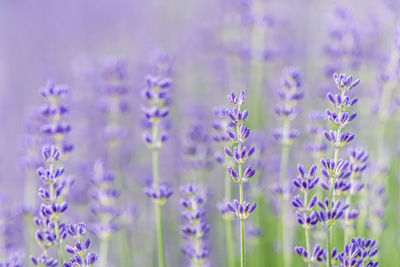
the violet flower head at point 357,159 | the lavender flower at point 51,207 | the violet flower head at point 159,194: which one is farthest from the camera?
the violet flower head at point 159,194

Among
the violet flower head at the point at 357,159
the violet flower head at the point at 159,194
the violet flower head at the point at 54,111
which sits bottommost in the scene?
the violet flower head at the point at 159,194

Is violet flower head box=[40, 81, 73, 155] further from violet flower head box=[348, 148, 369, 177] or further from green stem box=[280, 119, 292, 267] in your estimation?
violet flower head box=[348, 148, 369, 177]

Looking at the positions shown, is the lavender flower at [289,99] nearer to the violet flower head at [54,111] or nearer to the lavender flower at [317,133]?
the lavender flower at [317,133]

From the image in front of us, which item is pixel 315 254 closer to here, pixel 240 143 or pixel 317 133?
pixel 240 143

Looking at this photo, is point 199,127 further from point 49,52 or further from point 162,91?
point 49,52

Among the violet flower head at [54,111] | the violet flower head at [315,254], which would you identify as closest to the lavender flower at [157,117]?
the violet flower head at [54,111]

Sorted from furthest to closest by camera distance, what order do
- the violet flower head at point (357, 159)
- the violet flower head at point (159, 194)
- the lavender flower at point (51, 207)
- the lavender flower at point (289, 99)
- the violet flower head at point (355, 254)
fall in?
the lavender flower at point (289, 99) < the violet flower head at point (159, 194) < the violet flower head at point (357, 159) < the lavender flower at point (51, 207) < the violet flower head at point (355, 254)

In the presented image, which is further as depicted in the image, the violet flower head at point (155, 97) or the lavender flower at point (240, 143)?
the violet flower head at point (155, 97)

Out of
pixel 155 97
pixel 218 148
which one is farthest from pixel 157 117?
pixel 218 148
